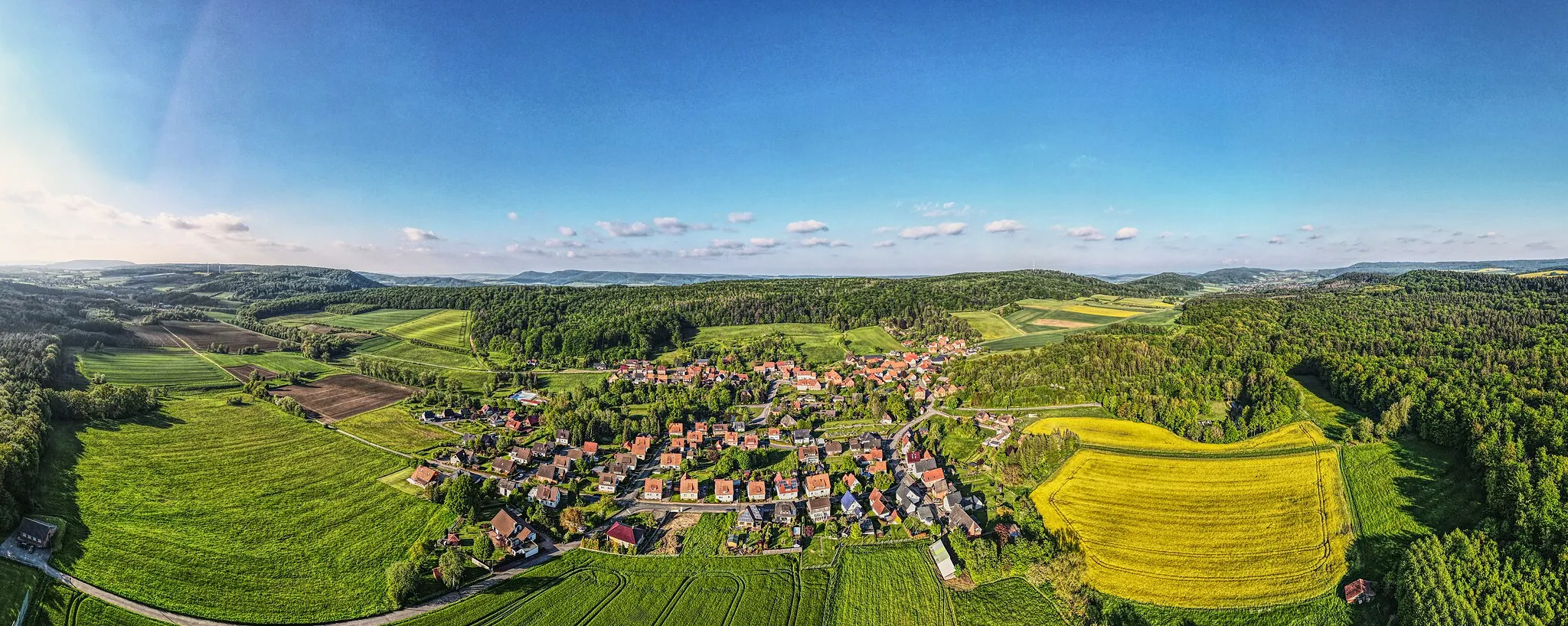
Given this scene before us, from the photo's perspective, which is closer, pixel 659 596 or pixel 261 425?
pixel 659 596

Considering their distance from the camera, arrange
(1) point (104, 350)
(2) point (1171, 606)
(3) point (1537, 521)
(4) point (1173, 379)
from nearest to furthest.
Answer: (2) point (1171, 606) → (3) point (1537, 521) → (4) point (1173, 379) → (1) point (104, 350)

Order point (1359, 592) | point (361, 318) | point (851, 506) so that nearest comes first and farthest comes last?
point (1359, 592) < point (851, 506) < point (361, 318)

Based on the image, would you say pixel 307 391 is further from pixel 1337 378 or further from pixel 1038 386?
pixel 1337 378

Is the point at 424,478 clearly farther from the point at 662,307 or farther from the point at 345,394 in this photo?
the point at 662,307

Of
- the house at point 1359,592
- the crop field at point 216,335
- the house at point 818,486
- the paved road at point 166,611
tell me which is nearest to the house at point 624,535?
the paved road at point 166,611

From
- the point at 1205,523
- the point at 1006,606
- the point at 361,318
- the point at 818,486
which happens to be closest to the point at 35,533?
the point at 818,486

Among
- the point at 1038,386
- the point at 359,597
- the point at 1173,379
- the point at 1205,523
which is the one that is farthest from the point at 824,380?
the point at 359,597

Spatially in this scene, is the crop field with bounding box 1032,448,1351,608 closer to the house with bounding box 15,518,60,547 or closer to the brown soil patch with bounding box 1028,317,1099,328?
the house with bounding box 15,518,60,547
